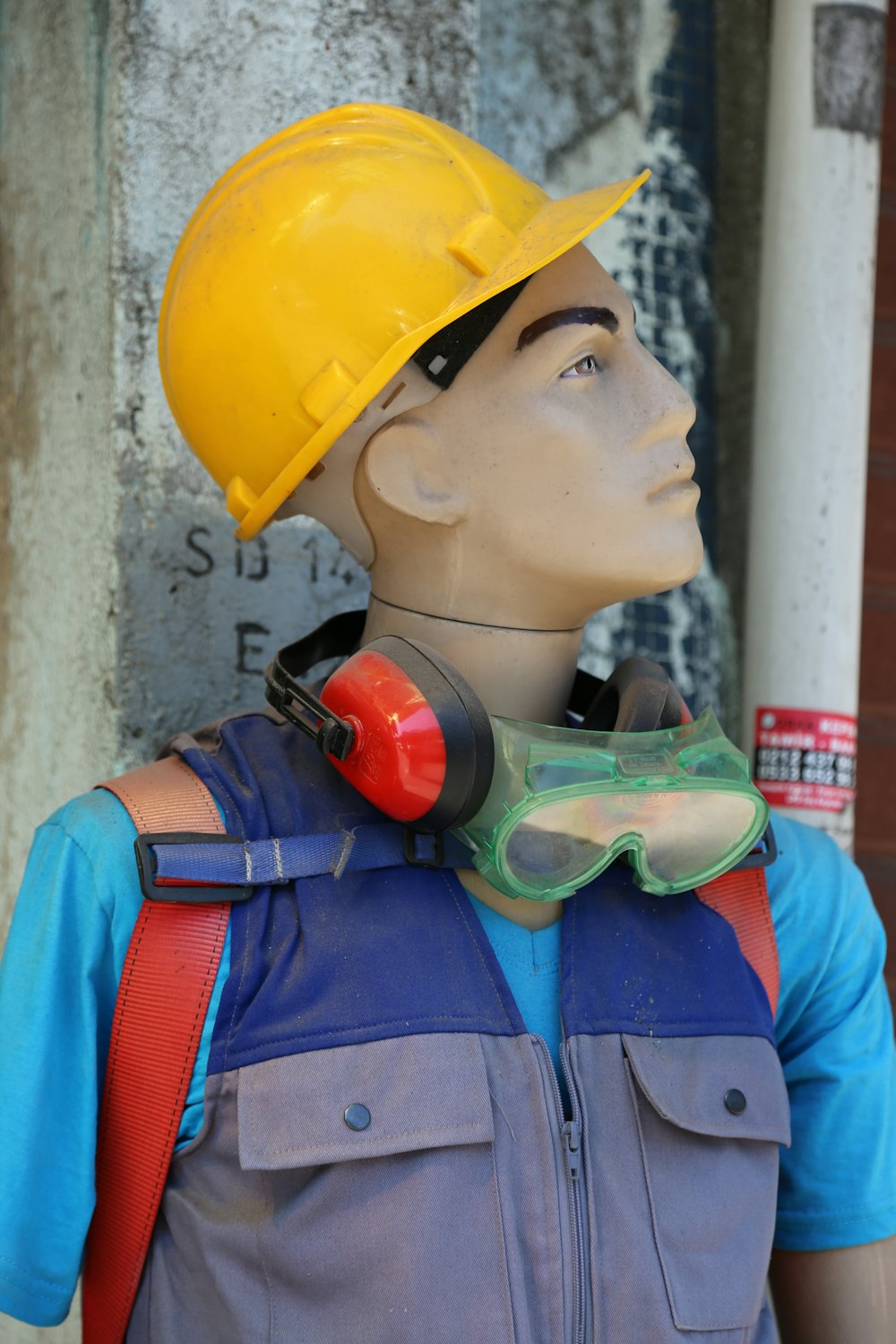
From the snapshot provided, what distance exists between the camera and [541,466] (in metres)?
1.93

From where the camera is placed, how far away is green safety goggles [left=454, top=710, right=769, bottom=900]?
181 cm

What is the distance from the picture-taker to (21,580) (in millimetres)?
Result: 2707

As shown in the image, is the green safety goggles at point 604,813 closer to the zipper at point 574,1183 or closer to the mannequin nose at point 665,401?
the zipper at point 574,1183

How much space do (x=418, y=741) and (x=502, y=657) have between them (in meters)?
0.32

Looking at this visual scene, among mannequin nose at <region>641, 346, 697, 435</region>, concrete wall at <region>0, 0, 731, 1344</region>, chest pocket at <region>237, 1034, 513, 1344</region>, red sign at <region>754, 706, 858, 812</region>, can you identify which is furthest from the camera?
red sign at <region>754, 706, 858, 812</region>

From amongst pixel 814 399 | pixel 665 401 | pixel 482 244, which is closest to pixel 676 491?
pixel 665 401

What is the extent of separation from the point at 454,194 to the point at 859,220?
120cm

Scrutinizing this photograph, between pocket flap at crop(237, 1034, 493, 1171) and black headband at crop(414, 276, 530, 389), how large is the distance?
842 millimetres

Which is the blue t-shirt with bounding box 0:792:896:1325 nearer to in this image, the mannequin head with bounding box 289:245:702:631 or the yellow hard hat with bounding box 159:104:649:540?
the mannequin head with bounding box 289:245:702:631

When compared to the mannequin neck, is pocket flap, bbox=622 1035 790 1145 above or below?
below

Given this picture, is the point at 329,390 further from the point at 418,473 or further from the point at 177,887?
the point at 177,887

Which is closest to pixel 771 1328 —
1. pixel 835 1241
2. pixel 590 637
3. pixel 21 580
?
pixel 835 1241

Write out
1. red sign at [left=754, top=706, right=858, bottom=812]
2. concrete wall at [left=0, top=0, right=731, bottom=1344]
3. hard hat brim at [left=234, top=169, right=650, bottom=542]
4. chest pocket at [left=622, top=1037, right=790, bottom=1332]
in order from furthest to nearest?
red sign at [left=754, top=706, right=858, bottom=812] < concrete wall at [left=0, top=0, right=731, bottom=1344] < hard hat brim at [left=234, top=169, right=650, bottom=542] < chest pocket at [left=622, top=1037, right=790, bottom=1332]

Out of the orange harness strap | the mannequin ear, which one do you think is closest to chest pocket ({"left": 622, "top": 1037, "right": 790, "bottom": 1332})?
the orange harness strap
